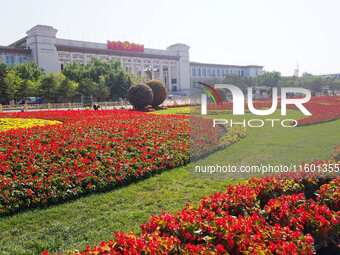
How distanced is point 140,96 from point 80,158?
A: 15.5 metres

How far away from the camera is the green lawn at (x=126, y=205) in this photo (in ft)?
12.3

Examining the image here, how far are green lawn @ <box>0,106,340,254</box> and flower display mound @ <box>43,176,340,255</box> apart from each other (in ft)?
3.38

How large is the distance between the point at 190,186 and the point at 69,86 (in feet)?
101

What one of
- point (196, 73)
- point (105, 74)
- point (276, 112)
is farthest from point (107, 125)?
point (196, 73)

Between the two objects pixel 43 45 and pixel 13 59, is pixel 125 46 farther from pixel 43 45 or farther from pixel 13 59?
pixel 13 59

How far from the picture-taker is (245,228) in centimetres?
273

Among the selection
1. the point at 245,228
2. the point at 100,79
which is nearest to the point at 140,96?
the point at 100,79

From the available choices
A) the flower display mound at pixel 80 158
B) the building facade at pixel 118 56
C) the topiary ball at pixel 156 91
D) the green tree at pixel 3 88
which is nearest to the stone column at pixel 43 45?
the building facade at pixel 118 56

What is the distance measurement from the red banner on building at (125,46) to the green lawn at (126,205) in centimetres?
5402

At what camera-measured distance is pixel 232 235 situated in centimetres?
265

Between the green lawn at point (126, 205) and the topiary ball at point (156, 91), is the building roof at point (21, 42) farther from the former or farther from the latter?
the green lawn at point (126, 205)

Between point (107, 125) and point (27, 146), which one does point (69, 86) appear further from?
point (27, 146)

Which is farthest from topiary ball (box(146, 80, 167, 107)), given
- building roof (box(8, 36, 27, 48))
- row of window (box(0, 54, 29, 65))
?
building roof (box(8, 36, 27, 48))

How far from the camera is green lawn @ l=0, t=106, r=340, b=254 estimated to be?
373 centimetres
